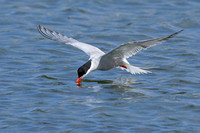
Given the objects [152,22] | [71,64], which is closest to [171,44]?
[152,22]

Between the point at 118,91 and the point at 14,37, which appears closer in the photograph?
the point at 118,91

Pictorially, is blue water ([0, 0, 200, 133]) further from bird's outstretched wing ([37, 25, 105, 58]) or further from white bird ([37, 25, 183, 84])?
bird's outstretched wing ([37, 25, 105, 58])

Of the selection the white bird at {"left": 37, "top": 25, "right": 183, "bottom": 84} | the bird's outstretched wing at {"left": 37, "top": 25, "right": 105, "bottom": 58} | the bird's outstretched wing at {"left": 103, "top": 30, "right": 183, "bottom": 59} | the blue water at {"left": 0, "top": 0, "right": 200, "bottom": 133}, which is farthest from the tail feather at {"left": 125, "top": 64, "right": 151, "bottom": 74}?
the bird's outstretched wing at {"left": 37, "top": 25, "right": 105, "bottom": 58}

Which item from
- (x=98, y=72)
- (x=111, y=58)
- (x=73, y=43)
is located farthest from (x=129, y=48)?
(x=73, y=43)

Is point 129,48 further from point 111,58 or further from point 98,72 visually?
point 98,72

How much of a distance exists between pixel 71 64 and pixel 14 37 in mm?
2648

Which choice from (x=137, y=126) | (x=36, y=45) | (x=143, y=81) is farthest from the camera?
(x=36, y=45)

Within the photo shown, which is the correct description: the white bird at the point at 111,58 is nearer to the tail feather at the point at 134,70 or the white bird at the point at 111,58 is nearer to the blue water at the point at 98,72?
the tail feather at the point at 134,70

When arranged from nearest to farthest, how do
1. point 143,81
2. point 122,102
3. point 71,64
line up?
point 122,102, point 143,81, point 71,64

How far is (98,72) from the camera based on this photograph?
9820 millimetres

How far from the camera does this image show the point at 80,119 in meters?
6.95

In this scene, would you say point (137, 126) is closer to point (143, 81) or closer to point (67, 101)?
point (67, 101)

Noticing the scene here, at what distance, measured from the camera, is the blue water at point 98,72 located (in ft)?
22.7

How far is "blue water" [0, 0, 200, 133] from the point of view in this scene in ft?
22.7
